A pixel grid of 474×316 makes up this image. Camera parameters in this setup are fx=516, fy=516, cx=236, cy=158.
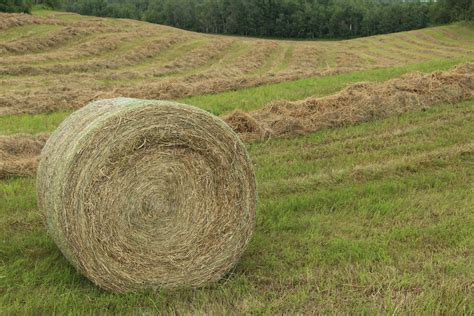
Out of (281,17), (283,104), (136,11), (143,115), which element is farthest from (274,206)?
(136,11)

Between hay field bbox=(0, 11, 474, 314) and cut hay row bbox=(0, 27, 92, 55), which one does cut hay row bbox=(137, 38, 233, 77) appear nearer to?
cut hay row bbox=(0, 27, 92, 55)

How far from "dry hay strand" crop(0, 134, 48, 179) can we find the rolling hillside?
3429 millimetres

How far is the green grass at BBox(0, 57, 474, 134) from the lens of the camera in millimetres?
11180

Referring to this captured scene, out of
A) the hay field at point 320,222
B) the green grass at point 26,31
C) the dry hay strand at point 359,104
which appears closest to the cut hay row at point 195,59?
the hay field at point 320,222

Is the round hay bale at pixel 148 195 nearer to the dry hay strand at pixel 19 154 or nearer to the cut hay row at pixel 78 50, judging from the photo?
the dry hay strand at pixel 19 154

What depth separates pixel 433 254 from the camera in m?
5.32

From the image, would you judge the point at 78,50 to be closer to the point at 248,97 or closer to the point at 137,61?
the point at 137,61

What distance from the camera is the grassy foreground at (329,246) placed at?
4.47 meters

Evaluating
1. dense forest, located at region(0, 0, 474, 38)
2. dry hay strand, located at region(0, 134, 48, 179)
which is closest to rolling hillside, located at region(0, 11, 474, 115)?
dry hay strand, located at region(0, 134, 48, 179)

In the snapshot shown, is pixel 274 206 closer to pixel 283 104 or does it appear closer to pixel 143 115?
pixel 143 115

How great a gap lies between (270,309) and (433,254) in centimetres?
201

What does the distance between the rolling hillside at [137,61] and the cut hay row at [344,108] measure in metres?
4.33

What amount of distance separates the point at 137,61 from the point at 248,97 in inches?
470

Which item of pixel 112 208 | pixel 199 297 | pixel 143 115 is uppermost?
pixel 143 115
